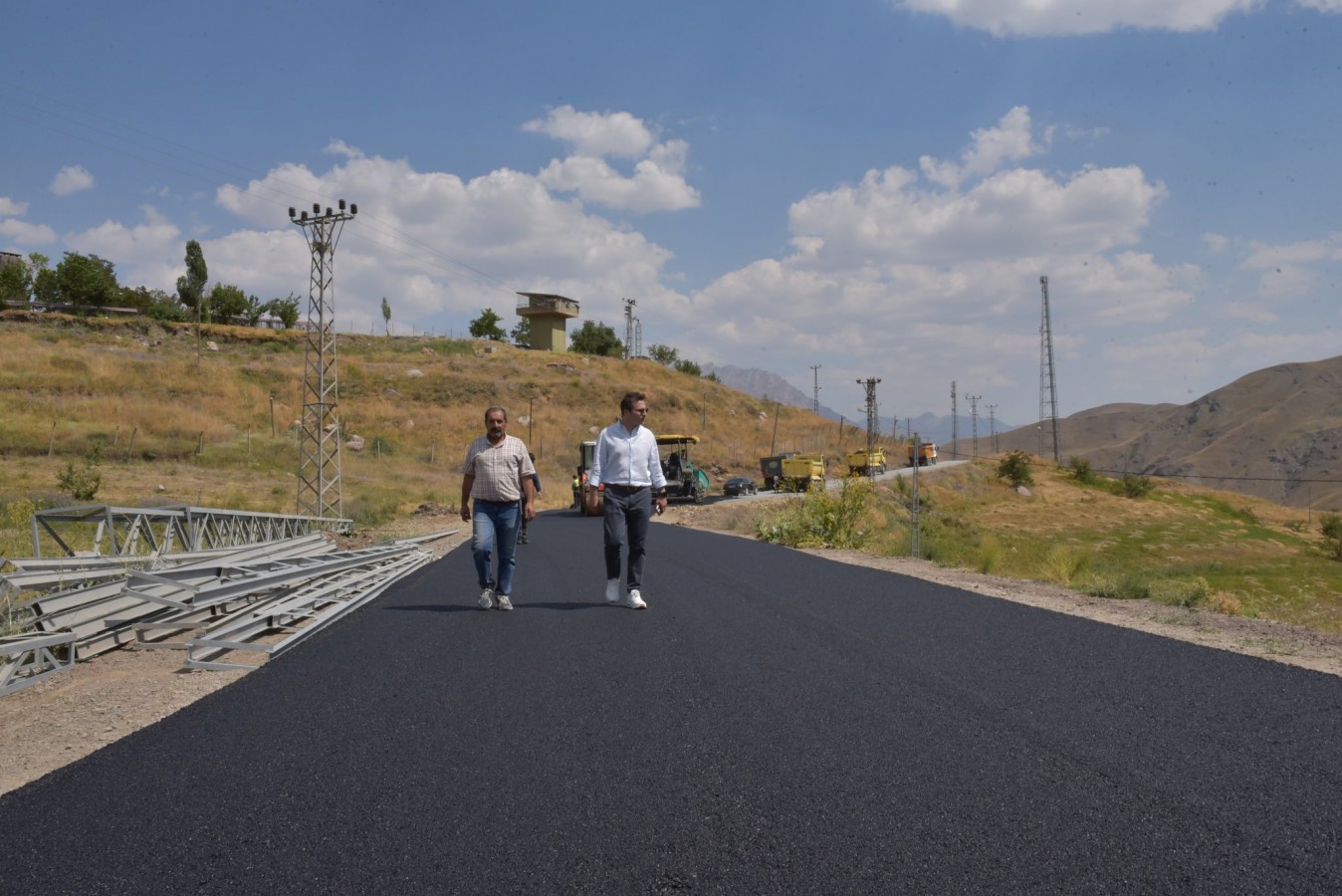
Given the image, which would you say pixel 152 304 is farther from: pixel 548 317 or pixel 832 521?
pixel 832 521

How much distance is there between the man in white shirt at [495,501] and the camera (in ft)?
28.9

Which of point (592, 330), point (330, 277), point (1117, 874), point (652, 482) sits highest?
point (592, 330)

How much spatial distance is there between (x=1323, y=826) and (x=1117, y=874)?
99 centimetres

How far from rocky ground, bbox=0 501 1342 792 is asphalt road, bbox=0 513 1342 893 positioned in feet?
1.40

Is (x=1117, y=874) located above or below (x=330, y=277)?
below

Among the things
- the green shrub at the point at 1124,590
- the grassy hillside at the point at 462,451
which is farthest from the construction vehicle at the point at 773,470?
the green shrub at the point at 1124,590

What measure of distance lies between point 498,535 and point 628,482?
1386 mm

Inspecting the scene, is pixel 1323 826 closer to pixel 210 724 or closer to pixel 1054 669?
pixel 1054 669

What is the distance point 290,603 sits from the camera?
8570mm

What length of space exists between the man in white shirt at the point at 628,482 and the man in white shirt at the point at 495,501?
2.43 feet

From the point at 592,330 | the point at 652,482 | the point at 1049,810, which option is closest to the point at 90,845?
the point at 1049,810

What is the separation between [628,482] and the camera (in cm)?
874

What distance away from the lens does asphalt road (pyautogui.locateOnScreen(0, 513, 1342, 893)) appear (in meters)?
3.17

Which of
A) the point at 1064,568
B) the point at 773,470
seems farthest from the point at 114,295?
the point at 1064,568
